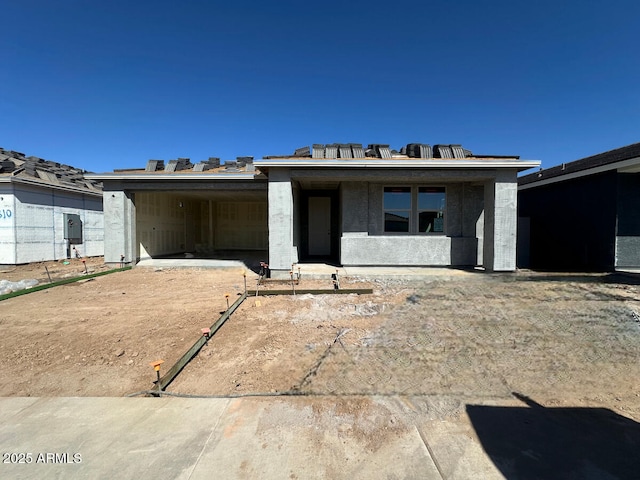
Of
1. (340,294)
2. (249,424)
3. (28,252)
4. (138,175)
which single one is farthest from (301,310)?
(28,252)

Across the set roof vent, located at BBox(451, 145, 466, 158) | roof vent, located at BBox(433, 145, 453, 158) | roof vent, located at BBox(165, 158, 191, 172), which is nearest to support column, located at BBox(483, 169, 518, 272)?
roof vent, located at BBox(451, 145, 466, 158)

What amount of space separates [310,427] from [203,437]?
87 cm

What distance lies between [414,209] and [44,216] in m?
15.7

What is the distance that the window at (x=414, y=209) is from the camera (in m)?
9.90

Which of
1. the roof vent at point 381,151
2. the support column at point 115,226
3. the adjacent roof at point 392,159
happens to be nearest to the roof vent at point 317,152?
the adjacent roof at point 392,159

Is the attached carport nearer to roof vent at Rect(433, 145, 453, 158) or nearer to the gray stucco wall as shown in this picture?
the gray stucco wall

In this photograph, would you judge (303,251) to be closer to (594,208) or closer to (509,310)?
(509,310)

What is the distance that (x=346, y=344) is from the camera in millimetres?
4137

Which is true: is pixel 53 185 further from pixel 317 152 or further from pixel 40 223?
pixel 317 152

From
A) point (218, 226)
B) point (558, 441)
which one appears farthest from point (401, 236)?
point (218, 226)

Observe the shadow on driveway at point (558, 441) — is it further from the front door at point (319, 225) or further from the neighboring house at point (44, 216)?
the neighboring house at point (44, 216)

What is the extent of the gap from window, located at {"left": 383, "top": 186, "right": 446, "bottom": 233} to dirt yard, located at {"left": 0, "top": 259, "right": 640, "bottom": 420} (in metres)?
3.14

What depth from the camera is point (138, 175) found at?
35.4ft

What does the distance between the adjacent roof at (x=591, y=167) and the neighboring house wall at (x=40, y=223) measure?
21628mm
